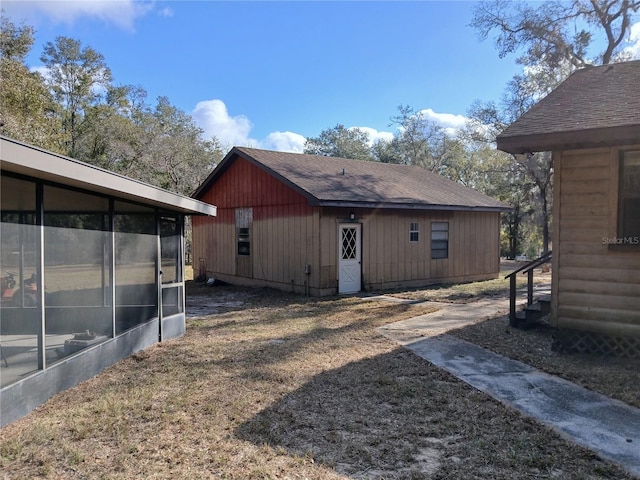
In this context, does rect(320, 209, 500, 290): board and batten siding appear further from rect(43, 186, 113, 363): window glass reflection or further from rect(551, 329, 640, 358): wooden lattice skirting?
rect(43, 186, 113, 363): window glass reflection

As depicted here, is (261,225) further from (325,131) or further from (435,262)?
(325,131)

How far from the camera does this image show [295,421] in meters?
4.03

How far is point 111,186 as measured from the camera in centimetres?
468

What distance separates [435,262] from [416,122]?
83.7 ft

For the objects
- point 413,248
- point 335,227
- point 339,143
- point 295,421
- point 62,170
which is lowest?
point 295,421

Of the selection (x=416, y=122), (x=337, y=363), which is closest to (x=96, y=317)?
(x=337, y=363)

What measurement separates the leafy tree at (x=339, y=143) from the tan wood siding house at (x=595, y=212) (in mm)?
40278

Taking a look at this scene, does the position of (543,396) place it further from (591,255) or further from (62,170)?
(62,170)

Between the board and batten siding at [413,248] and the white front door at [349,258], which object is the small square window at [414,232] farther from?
the white front door at [349,258]

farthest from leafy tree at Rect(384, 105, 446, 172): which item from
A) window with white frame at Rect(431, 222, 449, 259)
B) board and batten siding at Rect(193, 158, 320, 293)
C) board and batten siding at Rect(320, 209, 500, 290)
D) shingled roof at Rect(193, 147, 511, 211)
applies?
board and batten siding at Rect(193, 158, 320, 293)


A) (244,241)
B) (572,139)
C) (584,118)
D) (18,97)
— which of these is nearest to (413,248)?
(244,241)

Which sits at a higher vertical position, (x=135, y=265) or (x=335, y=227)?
(x=335, y=227)

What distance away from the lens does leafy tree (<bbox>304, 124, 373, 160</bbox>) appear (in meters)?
46.6

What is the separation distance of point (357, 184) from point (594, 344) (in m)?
8.87
